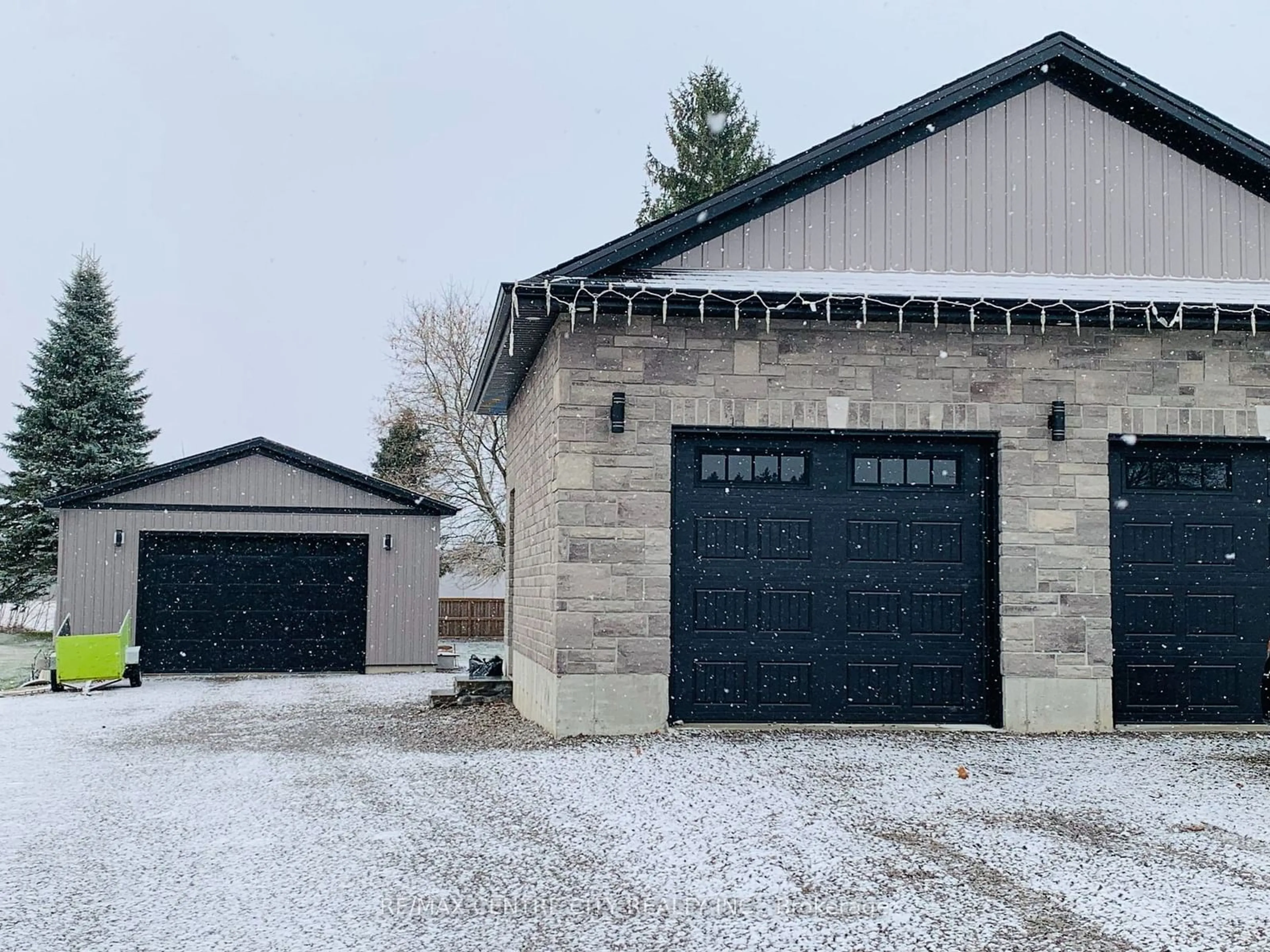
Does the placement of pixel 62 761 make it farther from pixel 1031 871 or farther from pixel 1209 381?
pixel 1209 381

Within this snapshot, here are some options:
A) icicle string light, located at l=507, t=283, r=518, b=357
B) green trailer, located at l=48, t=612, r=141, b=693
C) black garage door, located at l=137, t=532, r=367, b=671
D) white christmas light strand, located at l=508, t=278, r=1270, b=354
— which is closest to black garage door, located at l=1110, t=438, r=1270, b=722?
white christmas light strand, located at l=508, t=278, r=1270, b=354

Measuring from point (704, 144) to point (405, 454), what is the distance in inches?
518

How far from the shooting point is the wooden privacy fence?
29.7 m

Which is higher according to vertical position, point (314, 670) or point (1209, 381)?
point (1209, 381)

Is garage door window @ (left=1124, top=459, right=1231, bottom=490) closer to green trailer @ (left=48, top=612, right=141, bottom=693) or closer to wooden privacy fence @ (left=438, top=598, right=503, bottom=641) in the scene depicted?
green trailer @ (left=48, top=612, right=141, bottom=693)

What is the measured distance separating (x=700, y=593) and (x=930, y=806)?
3.25 metres

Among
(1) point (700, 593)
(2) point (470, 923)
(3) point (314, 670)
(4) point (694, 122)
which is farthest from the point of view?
(4) point (694, 122)

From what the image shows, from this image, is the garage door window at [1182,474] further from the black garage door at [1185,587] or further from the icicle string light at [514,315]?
the icicle string light at [514,315]

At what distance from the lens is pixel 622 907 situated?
4758mm

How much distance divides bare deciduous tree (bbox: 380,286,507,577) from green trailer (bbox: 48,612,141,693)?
1507cm

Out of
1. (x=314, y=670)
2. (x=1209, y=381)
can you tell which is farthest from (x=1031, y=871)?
(x=314, y=670)

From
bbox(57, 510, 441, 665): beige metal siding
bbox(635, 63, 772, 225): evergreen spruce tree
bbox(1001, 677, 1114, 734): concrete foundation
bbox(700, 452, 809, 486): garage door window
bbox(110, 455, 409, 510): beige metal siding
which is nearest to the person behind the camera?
bbox(1001, 677, 1114, 734): concrete foundation

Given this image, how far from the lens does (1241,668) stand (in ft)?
32.1

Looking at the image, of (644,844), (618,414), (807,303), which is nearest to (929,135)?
(807,303)
